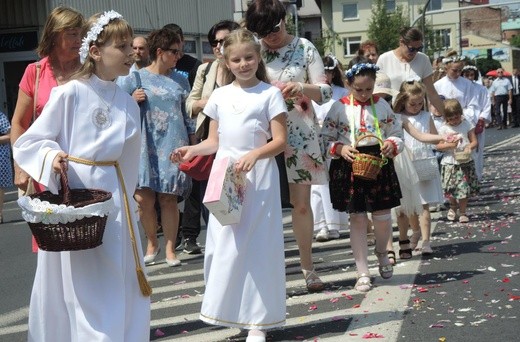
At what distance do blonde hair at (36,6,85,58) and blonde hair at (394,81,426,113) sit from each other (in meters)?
4.89

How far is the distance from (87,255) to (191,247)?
558 cm

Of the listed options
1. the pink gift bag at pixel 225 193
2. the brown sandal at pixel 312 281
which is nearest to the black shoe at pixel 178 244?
the brown sandal at pixel 312 281

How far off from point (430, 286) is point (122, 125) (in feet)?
11.0

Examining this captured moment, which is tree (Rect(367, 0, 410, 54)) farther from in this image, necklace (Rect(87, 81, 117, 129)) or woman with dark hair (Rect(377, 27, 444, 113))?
necklace (Rect(87, 81, 117, 129))

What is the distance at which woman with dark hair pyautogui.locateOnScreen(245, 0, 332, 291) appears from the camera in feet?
26.8

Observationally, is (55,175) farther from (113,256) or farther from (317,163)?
(317,163)

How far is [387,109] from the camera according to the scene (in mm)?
8781

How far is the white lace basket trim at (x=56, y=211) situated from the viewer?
5.34 metres

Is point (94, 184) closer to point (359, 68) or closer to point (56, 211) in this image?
point (56, 211)

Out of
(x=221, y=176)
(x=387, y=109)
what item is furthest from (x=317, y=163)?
(x=221, y=176)

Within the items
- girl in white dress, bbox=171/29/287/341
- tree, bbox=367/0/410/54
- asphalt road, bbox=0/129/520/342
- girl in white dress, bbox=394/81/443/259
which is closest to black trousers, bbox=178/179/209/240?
asphalt road, bbox=0/129/520/342

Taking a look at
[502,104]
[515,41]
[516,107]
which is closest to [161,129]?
[502,104]

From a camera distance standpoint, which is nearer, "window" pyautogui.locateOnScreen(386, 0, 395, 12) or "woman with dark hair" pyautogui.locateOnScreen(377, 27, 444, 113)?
"woman with dark hair" pyautogui.locateOnScreen(377, 27, 444, 113)

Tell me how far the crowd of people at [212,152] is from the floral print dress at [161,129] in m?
0.01
